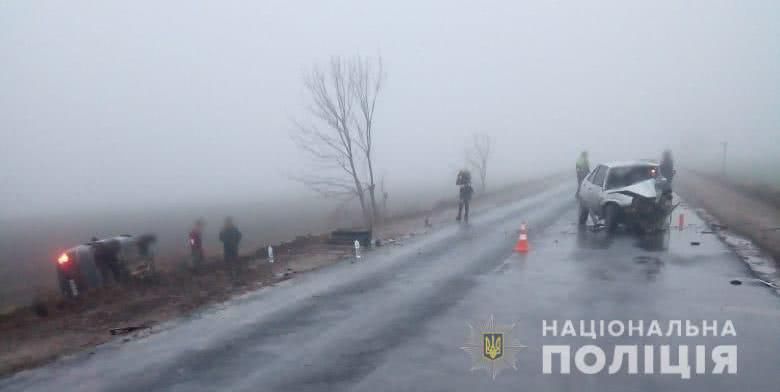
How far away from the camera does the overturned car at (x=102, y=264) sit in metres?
12.3

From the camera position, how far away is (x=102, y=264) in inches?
502

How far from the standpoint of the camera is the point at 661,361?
5496 millimetres

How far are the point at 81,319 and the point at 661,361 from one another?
8.49m

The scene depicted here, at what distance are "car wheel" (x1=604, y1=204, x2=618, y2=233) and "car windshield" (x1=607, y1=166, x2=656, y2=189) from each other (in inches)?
23.5

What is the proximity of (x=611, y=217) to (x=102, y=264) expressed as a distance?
12751 millimetres

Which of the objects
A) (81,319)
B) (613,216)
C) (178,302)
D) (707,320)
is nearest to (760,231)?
(613,216)

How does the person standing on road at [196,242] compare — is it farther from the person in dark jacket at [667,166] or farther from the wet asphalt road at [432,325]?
the person in dark jacket at [667,166]

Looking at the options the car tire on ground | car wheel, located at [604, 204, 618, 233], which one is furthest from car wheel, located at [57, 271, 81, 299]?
the car tire on ground

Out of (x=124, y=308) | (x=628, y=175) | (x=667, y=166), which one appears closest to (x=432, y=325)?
(x=124, y=308)

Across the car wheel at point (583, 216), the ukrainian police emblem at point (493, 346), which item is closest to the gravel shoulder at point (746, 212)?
the car wheel at point (583, 216)

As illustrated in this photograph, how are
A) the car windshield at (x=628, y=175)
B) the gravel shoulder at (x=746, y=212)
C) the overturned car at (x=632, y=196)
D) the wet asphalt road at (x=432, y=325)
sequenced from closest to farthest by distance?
the wet asphalt road at (x=432, y=325) → the gravel shoulder at (x=746, y=212) → the overturned car at (x=632, y=196) → the car windshield at (x=628, y=175)

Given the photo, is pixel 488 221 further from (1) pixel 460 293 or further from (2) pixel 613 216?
(1) pixel 460 293

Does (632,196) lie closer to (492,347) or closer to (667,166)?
(667,166)

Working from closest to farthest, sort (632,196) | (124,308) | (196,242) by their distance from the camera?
(124,308) → (632,196) → (196,242)
